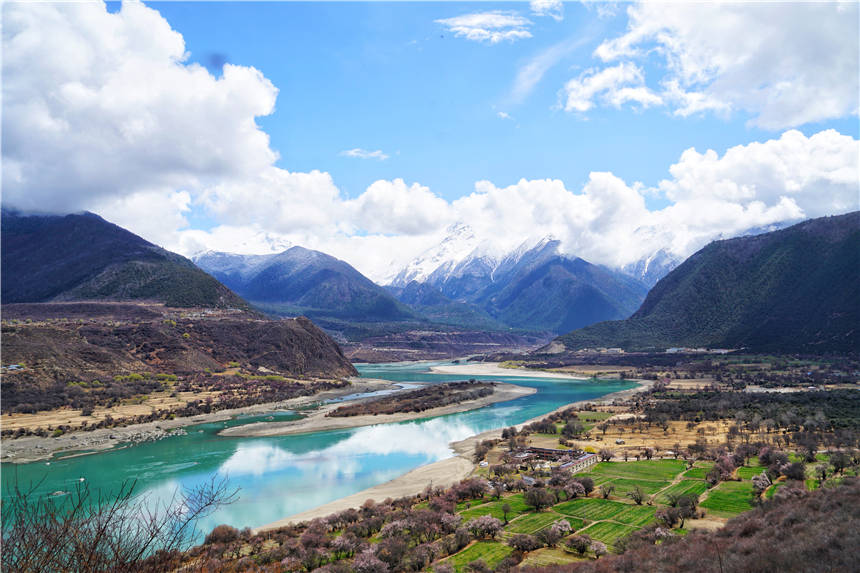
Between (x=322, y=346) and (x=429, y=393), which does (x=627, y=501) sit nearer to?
(x=429, y=393)

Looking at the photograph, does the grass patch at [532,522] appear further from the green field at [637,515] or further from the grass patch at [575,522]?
the green field at [637,515]

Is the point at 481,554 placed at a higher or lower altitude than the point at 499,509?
higher

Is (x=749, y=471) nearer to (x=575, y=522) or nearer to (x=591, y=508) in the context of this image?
(x=591, y=508)

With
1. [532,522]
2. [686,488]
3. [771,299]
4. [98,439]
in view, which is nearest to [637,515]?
[532,522]

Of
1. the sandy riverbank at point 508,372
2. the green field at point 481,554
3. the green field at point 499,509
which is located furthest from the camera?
the sandy riverbank at point 508,372

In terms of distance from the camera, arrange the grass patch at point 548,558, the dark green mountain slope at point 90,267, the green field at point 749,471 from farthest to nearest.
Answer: the dark green mountain slope at point 90,267 < the green field at point 749,471 < the grass patch at point 548,558

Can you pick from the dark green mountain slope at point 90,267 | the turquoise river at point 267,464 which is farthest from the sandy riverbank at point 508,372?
the dark green mountain slope at point 90,267

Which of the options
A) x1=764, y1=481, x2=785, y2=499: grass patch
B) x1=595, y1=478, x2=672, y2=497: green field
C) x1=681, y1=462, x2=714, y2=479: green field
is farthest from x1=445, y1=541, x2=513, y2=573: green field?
x1=681, y1=462, x2=714, y2=479: green field
